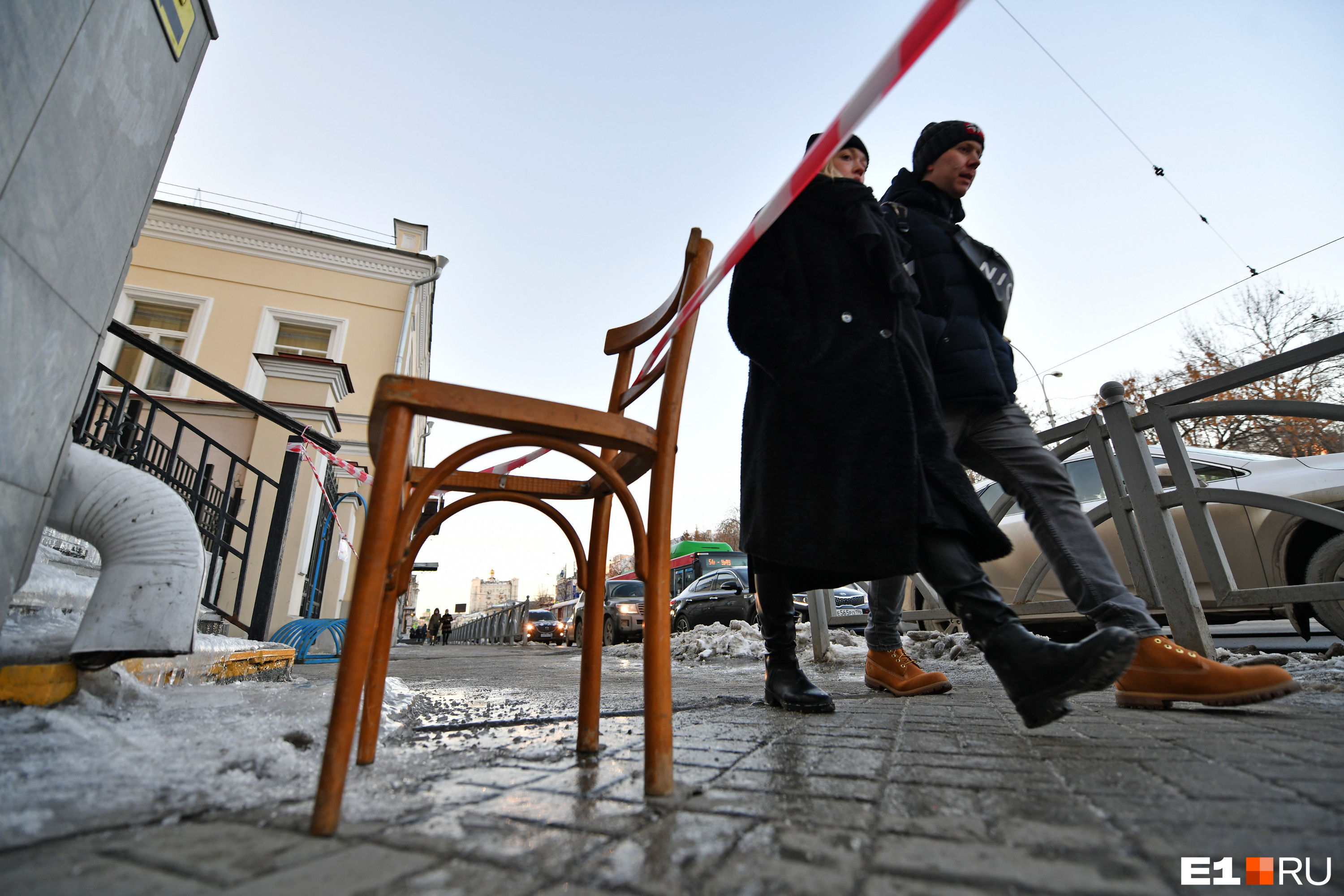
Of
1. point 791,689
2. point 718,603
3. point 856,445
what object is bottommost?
point 791,689

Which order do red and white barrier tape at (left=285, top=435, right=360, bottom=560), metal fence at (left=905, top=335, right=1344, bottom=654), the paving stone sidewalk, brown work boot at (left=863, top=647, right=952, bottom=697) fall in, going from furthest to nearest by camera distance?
red and white barrier tape at (left=285, top=435, right=360, bottom=560) < brown work boot at (left=863, top=647, right=952, bottom=697) < metal fence at (left=905, top=335, right=1344, bottom=654) < the paving stone sidewalk

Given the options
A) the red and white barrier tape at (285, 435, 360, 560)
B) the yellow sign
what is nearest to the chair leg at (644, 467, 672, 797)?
the yellow sign

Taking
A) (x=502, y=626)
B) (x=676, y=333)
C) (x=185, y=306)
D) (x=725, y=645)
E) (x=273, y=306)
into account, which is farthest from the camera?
(x=502, y=626)

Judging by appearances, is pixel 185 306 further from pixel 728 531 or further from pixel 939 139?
pixel 728 531

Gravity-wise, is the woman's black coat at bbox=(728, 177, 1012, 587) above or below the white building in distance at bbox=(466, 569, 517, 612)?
below

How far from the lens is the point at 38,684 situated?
4.69 feet

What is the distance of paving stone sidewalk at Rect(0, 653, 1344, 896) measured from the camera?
67cm

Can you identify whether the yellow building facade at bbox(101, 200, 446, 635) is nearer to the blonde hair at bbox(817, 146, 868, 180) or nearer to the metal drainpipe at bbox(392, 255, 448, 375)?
the metal drainpipe at bbox(392, 255, 448, 375)

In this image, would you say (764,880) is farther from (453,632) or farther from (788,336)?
(453,632)

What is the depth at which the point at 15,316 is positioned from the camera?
1.27 meters

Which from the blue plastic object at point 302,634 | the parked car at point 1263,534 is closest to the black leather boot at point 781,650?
the parked car at point 1263,534

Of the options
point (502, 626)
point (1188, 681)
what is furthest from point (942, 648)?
point (502, 626)

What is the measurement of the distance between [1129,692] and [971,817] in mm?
1495

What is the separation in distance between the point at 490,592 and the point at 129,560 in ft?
386
